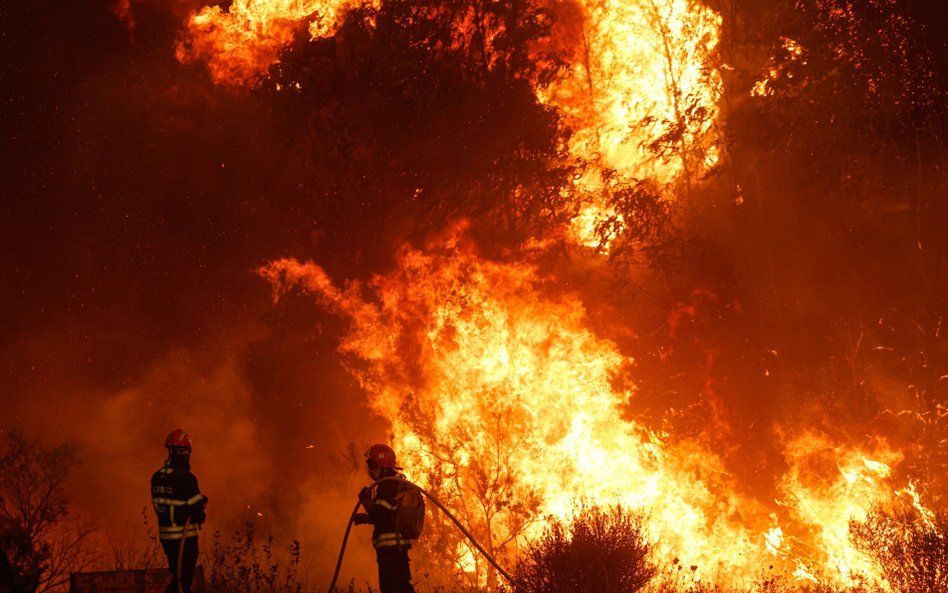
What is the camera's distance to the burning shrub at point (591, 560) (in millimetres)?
9438

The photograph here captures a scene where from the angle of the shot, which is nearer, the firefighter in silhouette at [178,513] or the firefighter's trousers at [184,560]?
the firefighter's trousers at [184,560]

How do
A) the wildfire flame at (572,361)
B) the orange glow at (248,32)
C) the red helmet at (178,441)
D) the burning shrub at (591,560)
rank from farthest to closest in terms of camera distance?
the orange glow at (248,32) → the wildfire flame at (572,361) → the burning shrub at (591,560) → the red helmet at (178,441)

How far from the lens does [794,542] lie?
50.4 ft

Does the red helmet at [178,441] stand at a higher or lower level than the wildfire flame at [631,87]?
lower

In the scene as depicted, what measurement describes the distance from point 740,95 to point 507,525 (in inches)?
411

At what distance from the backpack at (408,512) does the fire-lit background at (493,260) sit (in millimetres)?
4881

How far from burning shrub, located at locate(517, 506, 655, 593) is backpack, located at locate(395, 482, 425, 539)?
5.82 feet

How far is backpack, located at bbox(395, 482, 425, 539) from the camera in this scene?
8703mm

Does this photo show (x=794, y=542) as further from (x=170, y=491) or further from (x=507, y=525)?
(x=170, y=491)

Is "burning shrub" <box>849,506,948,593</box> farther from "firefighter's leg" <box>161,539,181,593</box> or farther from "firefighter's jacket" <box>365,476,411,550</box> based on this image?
"firefighter's leg" <box>161,539,181,593</box>

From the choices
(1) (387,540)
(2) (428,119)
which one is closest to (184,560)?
(1) (387,540)

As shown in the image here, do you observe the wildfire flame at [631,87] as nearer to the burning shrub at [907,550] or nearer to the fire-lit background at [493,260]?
the fire-lit background at [493,260]

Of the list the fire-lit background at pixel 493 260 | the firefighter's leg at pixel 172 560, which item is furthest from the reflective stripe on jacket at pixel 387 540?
the fire-lit background at pixel 493 260

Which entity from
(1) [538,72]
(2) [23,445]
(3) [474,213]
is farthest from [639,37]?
(2) [23,445]
